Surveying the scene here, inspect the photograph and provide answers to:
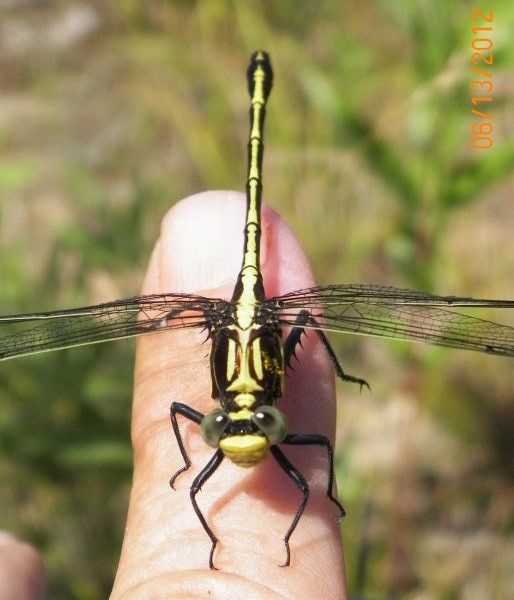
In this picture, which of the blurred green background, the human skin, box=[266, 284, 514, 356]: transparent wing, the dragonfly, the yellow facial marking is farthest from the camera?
the blurred green background

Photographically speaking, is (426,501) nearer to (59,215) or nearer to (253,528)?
(253,528)

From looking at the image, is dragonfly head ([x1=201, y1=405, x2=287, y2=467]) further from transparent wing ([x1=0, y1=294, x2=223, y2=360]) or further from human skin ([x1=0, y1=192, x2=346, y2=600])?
transparent wing ([x1=0, y1=294, x2=223, y2=360])

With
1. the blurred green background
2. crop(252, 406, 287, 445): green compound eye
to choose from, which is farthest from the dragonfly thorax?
the blurred green background

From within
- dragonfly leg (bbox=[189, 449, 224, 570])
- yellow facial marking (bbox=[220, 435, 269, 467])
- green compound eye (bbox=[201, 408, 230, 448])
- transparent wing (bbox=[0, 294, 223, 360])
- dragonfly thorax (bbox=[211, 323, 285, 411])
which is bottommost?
dragonfly leg (bbox=[189, 449, 224, 570])

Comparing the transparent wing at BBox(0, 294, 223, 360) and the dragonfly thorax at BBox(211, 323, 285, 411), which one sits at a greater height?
the transparent wing at BBox(0, 294, 223, 360)

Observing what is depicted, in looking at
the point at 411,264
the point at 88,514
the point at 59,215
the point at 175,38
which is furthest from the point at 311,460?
the point at 175,38

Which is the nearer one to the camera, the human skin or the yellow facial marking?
the human skin

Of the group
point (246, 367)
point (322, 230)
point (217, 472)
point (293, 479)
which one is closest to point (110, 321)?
point (246, 367)

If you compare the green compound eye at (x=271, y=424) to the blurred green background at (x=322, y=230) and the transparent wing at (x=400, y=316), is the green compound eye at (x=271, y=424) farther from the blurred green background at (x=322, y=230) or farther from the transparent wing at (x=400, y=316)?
the blurred green background at (x=322, y=230)

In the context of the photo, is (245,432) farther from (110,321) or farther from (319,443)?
(110,321)
